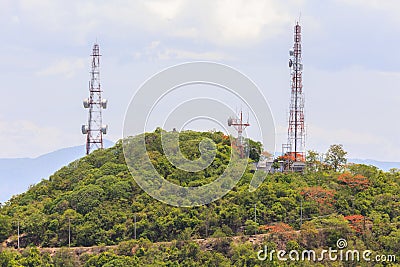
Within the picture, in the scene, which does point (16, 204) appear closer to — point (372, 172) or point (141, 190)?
point (141, 190)

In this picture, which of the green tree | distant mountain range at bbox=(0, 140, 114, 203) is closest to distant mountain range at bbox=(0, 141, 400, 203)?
distant mountain range at bbox=(0, 140, 114, 203)

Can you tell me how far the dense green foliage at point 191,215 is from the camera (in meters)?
30.4

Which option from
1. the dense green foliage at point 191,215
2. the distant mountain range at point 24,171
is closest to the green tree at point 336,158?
the dense green foliage at point 191,215

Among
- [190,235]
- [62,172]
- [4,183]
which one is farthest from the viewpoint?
[4,183]

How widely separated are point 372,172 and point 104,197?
1212 centimetres

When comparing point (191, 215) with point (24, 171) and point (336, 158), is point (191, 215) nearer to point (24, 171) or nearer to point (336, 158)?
point (336, 158)

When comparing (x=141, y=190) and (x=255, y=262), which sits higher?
(x=141, y=190)

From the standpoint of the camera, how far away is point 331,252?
3061 cm

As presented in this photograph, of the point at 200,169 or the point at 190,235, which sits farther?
the point at 200,169

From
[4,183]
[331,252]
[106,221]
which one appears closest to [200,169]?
[106,221]

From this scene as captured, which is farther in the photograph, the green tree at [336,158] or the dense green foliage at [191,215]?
the green tree at [336,158]

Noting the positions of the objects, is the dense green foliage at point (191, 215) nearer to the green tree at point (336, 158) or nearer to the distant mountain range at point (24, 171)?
the green tree at point (336, 158)

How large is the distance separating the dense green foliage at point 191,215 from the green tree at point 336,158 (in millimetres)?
1369

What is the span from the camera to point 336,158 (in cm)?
3816
